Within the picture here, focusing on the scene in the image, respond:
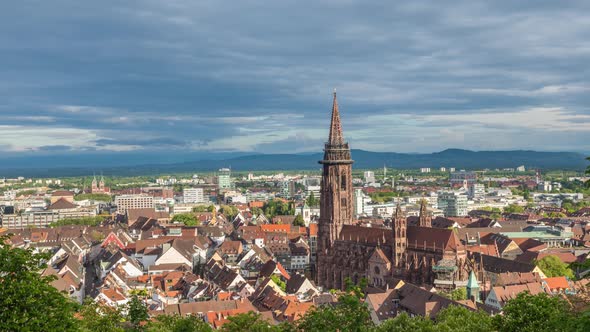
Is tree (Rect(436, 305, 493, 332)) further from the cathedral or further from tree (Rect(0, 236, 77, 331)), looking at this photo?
the cathedral

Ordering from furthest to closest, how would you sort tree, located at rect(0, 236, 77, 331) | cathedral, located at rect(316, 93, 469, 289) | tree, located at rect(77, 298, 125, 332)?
cathedral, located at rect(316, 93, 469, 289)
tree, located at rect(77, 298, 125, 332)
tree, located at rect(0, 236, 77, 331)

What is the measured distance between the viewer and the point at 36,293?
24.1 meters

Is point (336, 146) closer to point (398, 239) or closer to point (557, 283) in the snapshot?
point (398, 239)

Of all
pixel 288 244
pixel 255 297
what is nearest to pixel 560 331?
pixel 255 297

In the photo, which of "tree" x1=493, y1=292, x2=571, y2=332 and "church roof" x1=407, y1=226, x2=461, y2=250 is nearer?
"tree" x1=493, y1=292, x2=571, y2=332

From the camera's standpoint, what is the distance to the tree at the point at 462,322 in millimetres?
43600

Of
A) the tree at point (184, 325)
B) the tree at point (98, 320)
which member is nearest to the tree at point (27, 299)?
the tree at point (98, 320)

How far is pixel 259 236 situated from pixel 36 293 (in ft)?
418

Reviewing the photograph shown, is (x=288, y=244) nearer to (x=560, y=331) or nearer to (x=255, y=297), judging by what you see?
(x=255, y=297)

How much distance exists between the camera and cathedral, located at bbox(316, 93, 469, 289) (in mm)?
89000

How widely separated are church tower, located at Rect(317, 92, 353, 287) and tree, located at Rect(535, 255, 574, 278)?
3223 cm

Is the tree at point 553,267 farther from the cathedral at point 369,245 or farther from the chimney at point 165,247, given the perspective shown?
the chimney at point 165,247

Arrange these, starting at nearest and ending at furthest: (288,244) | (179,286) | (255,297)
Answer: (255,297) → (179,286) → (288,244)

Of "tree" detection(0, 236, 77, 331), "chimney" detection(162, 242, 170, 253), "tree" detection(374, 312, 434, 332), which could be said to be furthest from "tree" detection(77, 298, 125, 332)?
"chimney" detection(162, 242, 170, 253)
